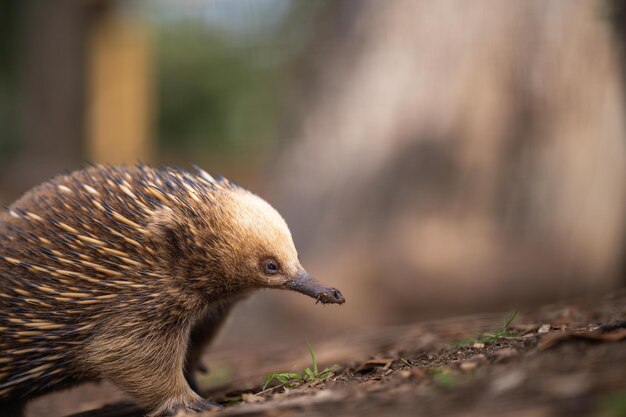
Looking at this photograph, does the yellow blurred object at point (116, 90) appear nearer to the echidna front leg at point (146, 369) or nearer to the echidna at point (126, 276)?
the echidna at point (126, 276)

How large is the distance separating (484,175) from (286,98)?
115 inches

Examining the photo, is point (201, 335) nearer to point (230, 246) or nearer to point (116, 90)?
point (230, 246)

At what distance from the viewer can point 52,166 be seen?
44.4ft

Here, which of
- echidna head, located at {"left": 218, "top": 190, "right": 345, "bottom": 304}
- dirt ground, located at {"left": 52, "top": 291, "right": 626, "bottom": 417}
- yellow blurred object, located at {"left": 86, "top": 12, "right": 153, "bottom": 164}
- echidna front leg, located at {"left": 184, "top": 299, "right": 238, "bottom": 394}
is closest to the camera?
dirt ground, located at {"left": 52, "top": 291, "right": 626, "bottom": 417}

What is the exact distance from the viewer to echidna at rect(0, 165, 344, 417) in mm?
4078

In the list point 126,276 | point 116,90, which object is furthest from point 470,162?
point 116,90

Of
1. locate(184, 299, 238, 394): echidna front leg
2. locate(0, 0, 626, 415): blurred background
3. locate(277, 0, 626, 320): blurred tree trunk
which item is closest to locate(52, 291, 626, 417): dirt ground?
locate(184, 299, 238, 394): echidna front leg

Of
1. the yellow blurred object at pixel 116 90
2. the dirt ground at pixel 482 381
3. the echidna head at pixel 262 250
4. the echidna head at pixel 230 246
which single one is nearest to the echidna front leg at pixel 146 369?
the dirt ground at pixel 482 381

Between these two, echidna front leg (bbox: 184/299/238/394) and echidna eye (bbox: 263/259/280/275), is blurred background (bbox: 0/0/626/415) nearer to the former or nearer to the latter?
echidna front leg (bbox: 184/299/238/394)

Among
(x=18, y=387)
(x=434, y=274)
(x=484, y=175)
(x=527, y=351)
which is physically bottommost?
(x=527, y=351)

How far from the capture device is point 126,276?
4.11m

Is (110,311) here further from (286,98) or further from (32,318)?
(286,98)

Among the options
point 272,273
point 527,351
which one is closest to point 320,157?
point 272,273

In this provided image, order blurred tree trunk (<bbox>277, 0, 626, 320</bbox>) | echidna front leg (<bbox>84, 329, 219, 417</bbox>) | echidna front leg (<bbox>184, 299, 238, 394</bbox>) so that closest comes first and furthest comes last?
echidna front leg (<bbox>84, 329, 219, 417</bbox>), echidna front leg (<bbox>184, 299, 238, 394</bbox>), blurred tree trunk (<bbox>277, 0, 626, 320</bbox>)
